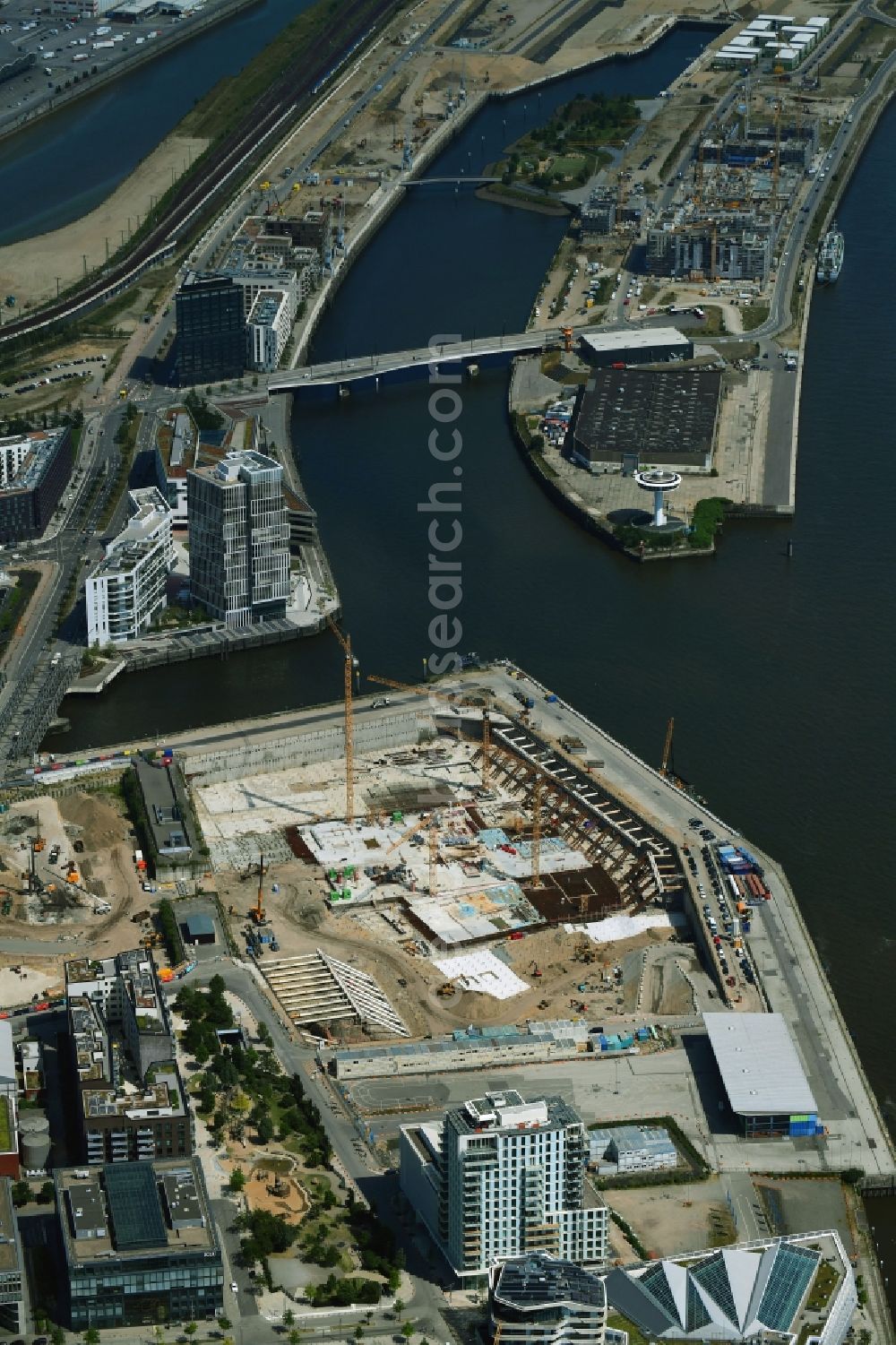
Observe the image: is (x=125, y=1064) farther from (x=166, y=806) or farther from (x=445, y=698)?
(x=445, y=698)

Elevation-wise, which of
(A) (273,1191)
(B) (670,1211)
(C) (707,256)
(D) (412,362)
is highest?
(C) (707,256)

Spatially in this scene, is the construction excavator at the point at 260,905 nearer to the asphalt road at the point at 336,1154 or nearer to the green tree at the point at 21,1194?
the asphalt road at the point at 336,1154

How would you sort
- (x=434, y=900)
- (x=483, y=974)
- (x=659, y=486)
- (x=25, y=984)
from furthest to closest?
1. (x=659, y=486)
2. (x=434, y=900)
3. (x=483, y=974)
4. (x=25, y=984)

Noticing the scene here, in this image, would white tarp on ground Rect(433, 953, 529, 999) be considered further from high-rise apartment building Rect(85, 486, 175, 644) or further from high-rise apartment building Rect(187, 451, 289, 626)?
high-rise apartment building Rect(187, 451, 289, 626)

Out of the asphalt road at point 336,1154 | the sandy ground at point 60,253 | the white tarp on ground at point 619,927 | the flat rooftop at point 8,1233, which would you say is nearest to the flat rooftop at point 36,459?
the sandy ground at point 60,253

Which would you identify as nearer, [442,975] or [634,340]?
[442,975]

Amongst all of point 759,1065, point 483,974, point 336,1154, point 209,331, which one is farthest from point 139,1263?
point 209,331

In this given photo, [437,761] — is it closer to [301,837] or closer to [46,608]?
[301,837]
